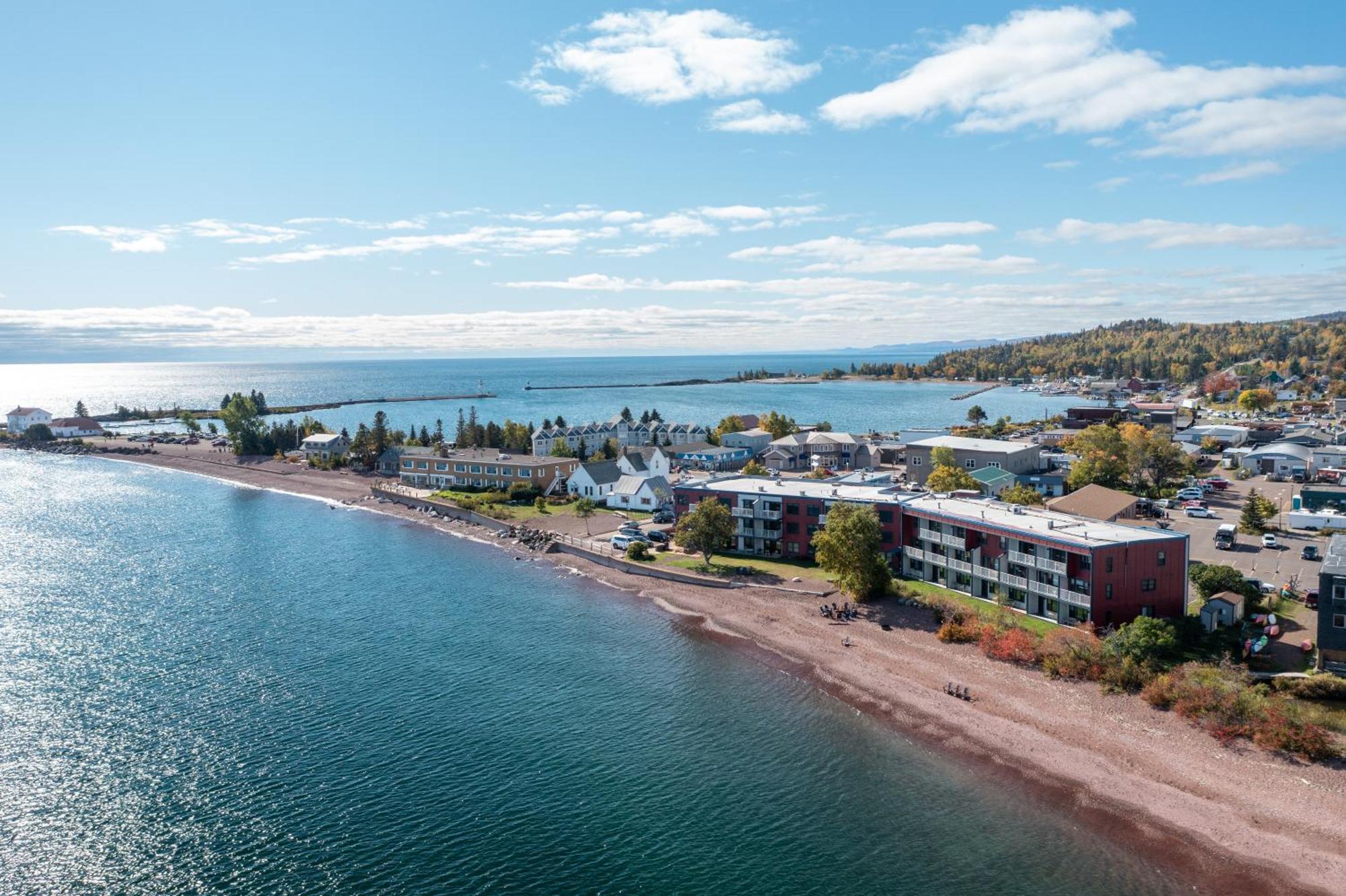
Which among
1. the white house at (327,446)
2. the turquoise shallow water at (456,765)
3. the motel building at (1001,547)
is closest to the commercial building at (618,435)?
the white house at (327,446)

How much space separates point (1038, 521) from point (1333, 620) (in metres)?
17.9

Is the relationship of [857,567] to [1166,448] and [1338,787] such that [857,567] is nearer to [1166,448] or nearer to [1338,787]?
[1338,787]

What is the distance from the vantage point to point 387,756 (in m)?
37.8

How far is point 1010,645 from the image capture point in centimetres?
4666

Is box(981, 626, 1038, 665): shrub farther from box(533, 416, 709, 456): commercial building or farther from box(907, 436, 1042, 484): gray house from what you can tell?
box(533, 416, 709, 456): commercial building

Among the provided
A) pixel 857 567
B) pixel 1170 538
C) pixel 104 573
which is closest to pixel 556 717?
pixel 857 567

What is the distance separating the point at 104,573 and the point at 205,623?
21.9 metres

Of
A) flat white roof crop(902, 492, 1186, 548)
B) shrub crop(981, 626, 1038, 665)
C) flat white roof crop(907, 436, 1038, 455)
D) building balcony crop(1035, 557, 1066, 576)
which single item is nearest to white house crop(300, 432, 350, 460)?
flat white roof crop(907, 436, 1038, 455)

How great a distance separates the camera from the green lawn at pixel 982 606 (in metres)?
49.4

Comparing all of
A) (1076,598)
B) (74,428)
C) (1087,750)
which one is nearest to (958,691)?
(1087,750)

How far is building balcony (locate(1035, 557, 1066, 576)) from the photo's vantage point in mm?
49250

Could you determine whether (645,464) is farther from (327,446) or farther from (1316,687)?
(1316,687)

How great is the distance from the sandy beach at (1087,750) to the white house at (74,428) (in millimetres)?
184220

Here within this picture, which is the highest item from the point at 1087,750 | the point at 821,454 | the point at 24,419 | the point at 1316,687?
the point at 24,419
